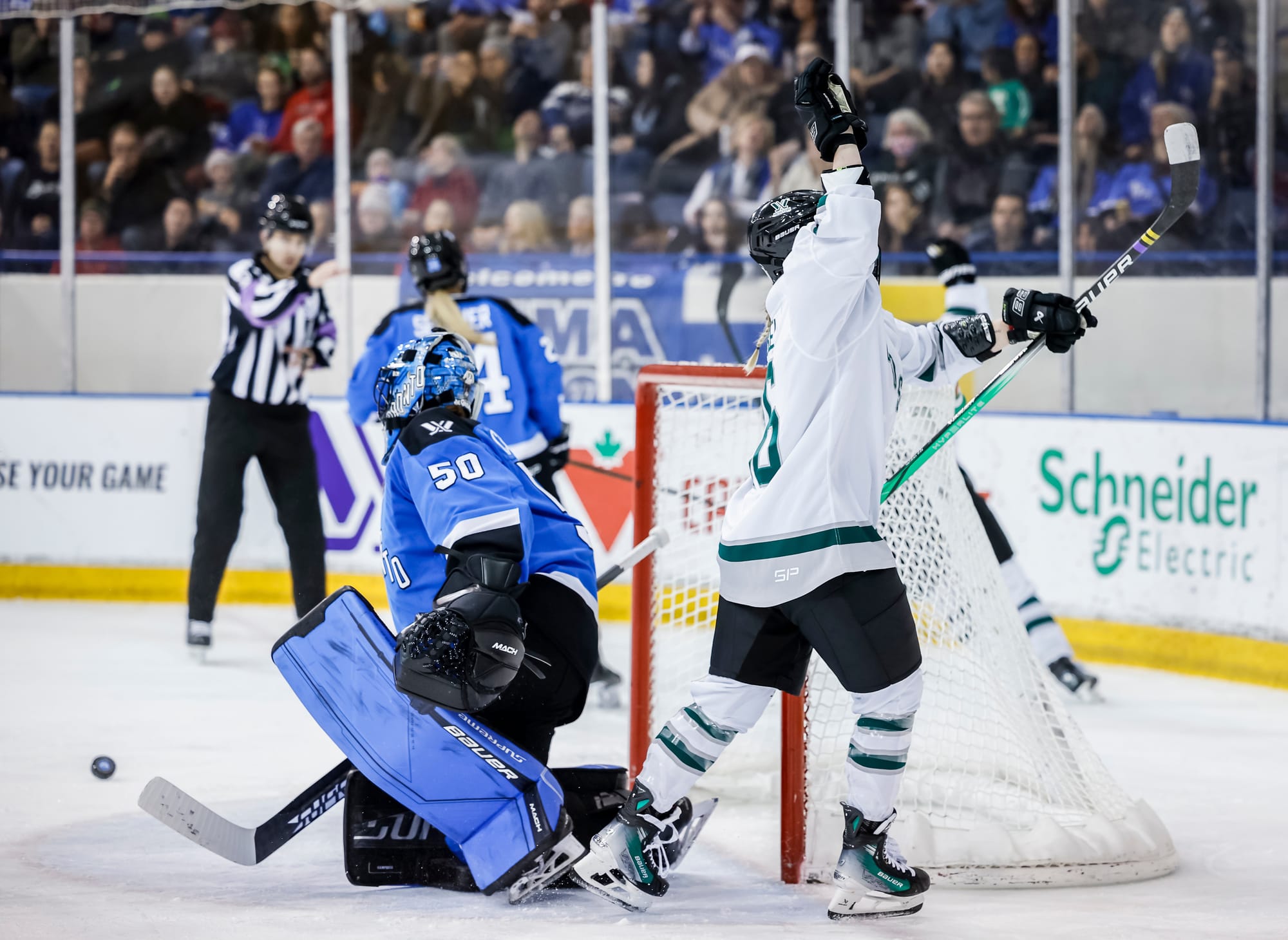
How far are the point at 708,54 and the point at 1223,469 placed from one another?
12.1 feet

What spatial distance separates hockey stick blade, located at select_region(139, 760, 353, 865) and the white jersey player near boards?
0.52m

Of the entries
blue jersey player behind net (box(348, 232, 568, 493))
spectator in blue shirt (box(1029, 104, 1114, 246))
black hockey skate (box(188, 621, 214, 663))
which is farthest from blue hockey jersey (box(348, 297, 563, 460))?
spectator in blue shirt (box(1029, 104, 1114, 246))

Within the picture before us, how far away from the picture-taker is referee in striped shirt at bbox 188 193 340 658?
184 inches

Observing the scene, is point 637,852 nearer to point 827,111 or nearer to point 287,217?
point 827,111

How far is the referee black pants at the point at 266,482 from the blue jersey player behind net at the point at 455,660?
7.10 ft

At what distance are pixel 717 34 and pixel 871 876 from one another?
225 inches

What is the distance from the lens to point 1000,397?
6.00 meters

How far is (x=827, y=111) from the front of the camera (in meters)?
2.31

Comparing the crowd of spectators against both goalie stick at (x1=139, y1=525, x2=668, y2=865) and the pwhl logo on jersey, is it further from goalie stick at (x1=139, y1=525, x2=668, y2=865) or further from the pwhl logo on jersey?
goalie stick at (x1=139, y1=525, x2=668, y2=865)

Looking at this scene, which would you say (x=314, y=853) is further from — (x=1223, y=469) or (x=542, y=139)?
(x=542, y=139)

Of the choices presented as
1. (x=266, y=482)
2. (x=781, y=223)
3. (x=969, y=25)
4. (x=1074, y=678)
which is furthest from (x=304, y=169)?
(x=781, y=223)

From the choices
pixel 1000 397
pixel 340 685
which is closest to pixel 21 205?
pixel 1000 397

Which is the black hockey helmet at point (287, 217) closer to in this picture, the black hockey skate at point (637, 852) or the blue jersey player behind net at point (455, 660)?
the blue jersey player behind net at point (455, 660)

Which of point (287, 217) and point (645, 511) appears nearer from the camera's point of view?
point (645, 511)
